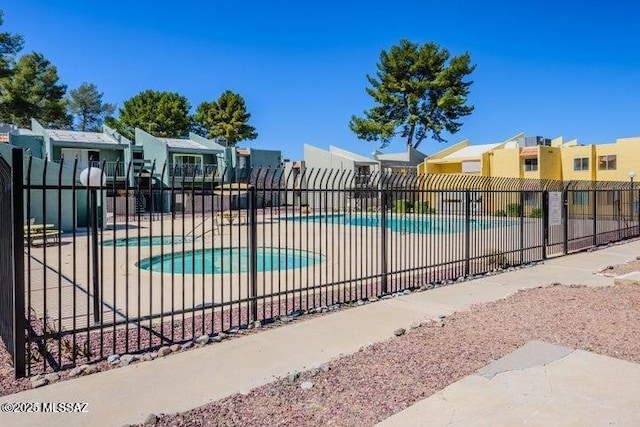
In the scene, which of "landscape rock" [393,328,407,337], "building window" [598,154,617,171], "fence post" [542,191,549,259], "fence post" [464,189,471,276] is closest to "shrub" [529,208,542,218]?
"fence post" [542,191,549,259]

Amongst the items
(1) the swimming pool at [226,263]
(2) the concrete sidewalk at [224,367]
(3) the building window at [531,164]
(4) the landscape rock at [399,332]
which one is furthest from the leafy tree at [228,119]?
(4) the landscape rock at [399,332]

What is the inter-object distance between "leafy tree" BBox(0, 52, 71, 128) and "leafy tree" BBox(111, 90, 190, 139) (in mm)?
6845

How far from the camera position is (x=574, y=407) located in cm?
367

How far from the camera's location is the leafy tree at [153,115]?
1934 inches

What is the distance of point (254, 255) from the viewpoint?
630 cm

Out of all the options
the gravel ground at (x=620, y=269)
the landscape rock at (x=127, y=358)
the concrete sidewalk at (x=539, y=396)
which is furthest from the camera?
the gravel ground at (x=620, y=269)

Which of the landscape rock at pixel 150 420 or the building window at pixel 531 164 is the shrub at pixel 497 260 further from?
the building window at pixel 531 164

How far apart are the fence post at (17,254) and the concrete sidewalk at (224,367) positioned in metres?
0.56

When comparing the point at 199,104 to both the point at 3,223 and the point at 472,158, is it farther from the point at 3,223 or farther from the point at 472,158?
the point at 3,223

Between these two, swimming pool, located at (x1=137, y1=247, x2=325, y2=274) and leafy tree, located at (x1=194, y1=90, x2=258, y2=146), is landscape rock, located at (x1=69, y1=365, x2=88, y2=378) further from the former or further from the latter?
leafy tree, located at (x1=194, y1=90, x2=258, y2=146)

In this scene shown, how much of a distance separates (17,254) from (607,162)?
118 ft

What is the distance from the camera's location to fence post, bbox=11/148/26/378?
167 inches

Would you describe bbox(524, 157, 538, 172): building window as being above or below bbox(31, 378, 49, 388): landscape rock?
above

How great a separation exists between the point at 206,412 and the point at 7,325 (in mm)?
2614
